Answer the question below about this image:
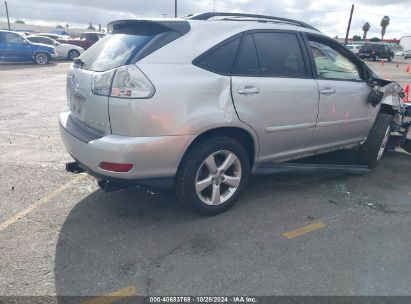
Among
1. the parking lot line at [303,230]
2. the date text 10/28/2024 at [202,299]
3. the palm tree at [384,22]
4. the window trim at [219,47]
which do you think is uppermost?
the palm tree at [384,22]

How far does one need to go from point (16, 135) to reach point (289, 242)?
16.1 ft

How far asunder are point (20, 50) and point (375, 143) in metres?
19.5

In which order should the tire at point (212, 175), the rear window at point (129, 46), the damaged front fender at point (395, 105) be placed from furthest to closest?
the damaged front fender at point (395, 105)
the tire at point (212, 175)
the rear window at point (129, 46)

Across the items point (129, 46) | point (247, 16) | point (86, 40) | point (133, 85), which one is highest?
point (247, 16)

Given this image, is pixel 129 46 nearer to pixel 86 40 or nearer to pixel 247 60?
pixel 247 60

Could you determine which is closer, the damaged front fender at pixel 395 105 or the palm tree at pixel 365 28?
the damaged front fender at pixel 395 105

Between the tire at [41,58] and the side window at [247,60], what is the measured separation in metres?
19.6

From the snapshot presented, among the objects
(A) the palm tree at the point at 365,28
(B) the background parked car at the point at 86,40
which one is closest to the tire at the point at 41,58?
(B) the background parked car at the point at 86,40

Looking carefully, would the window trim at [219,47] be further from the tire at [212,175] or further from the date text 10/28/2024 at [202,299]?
the date text 10/28/2024 at [202,299]

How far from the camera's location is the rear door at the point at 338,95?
407cm

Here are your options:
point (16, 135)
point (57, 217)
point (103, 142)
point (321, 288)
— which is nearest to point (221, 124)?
point (103, 142)

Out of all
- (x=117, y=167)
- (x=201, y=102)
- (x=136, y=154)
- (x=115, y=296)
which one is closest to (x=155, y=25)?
(x=201, y=102)

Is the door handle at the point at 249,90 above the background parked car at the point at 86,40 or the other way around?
the other way around

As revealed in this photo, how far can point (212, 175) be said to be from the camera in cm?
340
